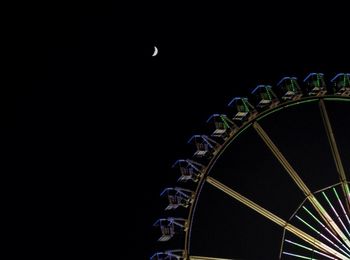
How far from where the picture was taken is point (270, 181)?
38.9 ft

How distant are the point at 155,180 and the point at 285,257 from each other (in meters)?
1.81

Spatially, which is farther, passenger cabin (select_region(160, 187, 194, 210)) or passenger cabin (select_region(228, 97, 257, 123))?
passenger cabin (select_region(228, 97, 257, 123))

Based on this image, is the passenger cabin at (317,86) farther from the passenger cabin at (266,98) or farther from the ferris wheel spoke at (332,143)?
the passenger cabin at (266,98)

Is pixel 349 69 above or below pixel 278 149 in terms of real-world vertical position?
above

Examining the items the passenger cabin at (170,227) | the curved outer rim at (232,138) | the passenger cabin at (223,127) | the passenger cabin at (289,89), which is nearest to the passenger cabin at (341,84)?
the curved outer rim at (232,138)

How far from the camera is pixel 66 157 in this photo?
11.7 metres

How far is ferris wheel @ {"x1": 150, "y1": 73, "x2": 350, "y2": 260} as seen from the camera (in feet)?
37.5

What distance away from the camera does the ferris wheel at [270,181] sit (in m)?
11.4

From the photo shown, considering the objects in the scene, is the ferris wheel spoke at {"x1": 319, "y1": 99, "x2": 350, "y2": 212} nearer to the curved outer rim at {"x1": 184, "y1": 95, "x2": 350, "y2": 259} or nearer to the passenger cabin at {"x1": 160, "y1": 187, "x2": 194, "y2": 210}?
the curved outer rim at {"x1": 184, "y1": 95, "x2": 350, "y2": 259}

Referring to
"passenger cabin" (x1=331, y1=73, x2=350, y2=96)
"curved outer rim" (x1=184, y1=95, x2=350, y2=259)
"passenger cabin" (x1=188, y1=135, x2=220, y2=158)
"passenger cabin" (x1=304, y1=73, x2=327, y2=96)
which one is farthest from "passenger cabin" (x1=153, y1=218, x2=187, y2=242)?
"passenger cabin" (x1=331, y1=73, x2=350, y2=96)

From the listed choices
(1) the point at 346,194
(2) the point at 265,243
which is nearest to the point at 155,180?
(2) the point at 265,243

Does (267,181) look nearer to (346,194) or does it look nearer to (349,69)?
(346,194)

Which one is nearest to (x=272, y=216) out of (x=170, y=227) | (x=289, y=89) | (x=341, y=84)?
(x=170, y=227)

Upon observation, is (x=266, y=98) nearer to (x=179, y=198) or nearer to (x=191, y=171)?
Answer: (x=191, y=171)
